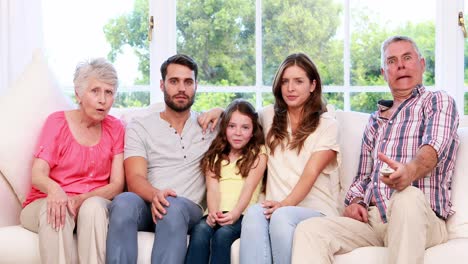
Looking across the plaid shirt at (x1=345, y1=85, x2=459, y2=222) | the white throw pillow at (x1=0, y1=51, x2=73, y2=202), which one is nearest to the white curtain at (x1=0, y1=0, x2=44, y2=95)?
the white throw pillow at (x1=0, y1=51, x2=73, y2=202)

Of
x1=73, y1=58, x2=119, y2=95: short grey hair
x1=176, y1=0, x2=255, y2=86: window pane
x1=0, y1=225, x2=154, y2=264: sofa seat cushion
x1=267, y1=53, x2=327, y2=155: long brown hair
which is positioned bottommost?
x1=0, y1=225, x2=154, y2=264: sofa seat cushion

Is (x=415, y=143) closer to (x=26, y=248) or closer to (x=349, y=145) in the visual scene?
(x=349, y=145)

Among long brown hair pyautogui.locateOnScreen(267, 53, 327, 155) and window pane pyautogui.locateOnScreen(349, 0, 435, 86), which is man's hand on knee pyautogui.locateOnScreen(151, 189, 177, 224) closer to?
long brown hair pyautogui.locateOnScreen(267, 53, 327, 155)

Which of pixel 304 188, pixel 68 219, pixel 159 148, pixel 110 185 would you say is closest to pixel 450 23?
pixel 304 188

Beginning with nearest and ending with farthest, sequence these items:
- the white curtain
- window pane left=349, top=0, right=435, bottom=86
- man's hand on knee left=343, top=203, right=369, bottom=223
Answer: man's hand on knee left=343, top=203, right=369, bottom=223
the white curtain
window pane left=349, top=0, right=435, bottom=86

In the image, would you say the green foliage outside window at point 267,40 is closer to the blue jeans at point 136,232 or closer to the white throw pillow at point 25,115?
the white throw pillow at point 25,115

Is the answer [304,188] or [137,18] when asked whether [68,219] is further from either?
[137,18]

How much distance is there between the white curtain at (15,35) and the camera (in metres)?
3.52

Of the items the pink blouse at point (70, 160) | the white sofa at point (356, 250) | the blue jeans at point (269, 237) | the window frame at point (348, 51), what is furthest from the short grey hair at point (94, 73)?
the window frame at point (348, 51)

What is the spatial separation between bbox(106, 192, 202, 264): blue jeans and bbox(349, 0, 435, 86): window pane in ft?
5.27

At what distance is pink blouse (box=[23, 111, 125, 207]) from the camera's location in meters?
2.68

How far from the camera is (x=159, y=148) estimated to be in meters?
2.81

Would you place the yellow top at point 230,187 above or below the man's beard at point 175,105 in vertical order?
below

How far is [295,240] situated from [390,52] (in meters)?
0.93
